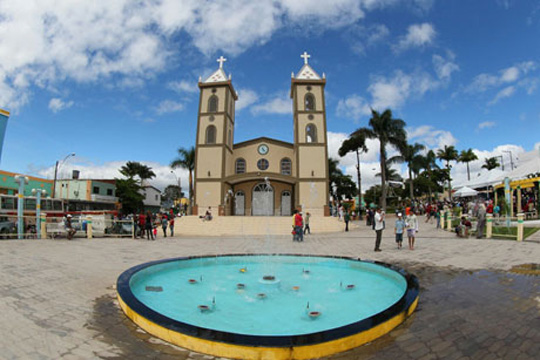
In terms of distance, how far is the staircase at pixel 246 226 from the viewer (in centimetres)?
2177

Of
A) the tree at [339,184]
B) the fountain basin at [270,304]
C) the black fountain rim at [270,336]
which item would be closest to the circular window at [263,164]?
the tree at [339,184]

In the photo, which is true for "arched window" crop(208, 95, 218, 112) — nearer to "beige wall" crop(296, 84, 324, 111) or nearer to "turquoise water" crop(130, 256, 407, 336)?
"beige wall" crop(296, 84, 324, 111)

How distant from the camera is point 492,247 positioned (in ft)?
34.9

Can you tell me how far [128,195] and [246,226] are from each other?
26.2 m

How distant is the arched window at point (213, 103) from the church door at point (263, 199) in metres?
9.41

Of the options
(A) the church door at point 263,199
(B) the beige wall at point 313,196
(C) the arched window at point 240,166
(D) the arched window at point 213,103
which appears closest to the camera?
(B) the beige wall at point 313,196

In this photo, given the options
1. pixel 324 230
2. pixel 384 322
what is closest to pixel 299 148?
pixel 324 230

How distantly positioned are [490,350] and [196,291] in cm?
522

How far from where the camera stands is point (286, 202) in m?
31.2

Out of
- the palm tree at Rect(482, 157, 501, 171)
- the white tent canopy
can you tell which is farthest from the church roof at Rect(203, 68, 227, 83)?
the palm tree at Rect(482, 157, 501, 171)

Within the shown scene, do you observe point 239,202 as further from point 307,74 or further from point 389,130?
point 389,130

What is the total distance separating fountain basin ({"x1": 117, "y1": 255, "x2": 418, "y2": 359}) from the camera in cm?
321

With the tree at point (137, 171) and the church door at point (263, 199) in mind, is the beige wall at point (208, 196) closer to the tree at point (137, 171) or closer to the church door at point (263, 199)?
the church door at point (263, 199)

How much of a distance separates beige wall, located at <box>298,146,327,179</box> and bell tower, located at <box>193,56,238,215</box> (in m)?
7.73
